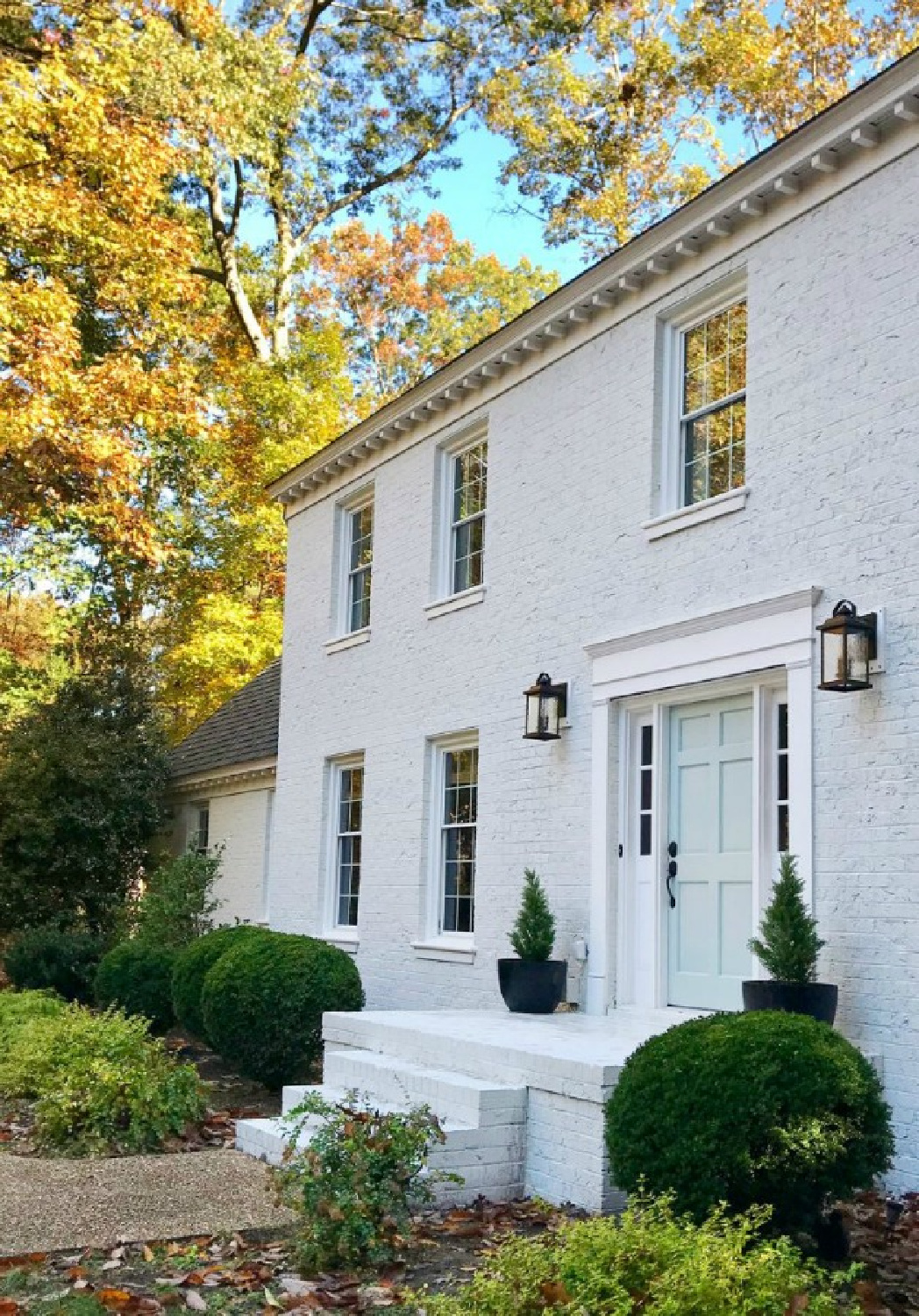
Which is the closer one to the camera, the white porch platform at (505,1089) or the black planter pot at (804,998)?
the white porch platform at (505,1089)

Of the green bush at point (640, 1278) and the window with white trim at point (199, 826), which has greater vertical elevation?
the window with white trim at point (199, 826)

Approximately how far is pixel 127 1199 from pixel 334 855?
25.7 ft

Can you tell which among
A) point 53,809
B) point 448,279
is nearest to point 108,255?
point 53,809

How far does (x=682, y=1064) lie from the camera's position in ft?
20.5

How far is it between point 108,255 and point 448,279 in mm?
11748

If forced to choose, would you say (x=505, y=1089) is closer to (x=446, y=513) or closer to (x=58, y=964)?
(x=446, y=513)

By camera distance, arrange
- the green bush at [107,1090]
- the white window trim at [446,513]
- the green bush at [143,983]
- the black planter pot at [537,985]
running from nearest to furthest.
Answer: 1. the green bush at [107,1090]
2. the black planter pot at [537,985]
3. the white window trim at [446,513]
4. the green bush at [143,983]

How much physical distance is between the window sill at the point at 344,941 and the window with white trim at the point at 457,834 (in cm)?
158

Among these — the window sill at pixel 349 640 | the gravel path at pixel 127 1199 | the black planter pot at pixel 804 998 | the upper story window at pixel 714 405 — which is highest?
the upper story window at pixel 714 405

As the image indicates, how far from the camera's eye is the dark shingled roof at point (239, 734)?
60.4 feet

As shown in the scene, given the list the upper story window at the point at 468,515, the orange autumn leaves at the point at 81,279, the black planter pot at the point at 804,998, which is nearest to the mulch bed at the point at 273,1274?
the black planter pot at the point at 804,998

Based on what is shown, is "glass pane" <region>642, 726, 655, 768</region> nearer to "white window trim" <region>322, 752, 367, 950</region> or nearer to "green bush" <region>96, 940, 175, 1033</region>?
"white window trim" <region>322, 752, 367, 950</region>

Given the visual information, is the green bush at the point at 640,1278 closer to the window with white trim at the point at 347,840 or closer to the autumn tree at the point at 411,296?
the window with white trim at the point at 347,840

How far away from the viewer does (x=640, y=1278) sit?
15.0 ft
